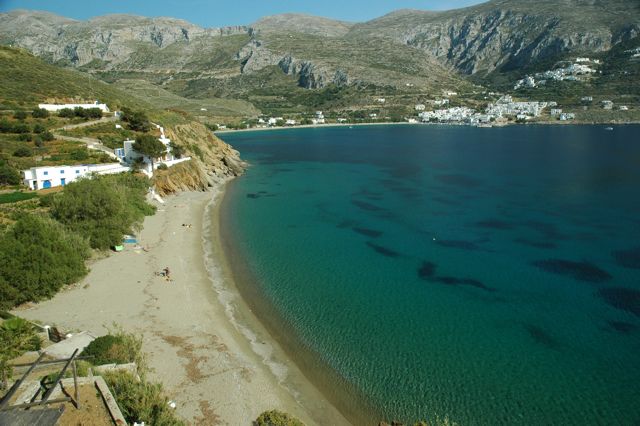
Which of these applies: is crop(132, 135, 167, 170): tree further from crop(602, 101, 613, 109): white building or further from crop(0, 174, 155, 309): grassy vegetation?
crop(602, 101, 613, 109): white building

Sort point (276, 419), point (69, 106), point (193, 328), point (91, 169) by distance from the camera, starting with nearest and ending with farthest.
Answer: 1. point (276, 419)
2. point (193, 328)
3. point (91, 169)
4. point (69, 106)

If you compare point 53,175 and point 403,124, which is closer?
point 53,175

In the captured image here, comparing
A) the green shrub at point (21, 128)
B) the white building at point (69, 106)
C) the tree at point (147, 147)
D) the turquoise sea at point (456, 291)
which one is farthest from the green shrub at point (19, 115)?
the turquoise sea at point (456, 291)

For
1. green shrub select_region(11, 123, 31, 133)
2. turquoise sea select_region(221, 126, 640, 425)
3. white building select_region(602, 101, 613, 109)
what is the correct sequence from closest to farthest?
turquoise sea select_region(221, 126, 640, 425)
green shrub select_region(11, 123, 31, 133)
white building select_region(602, 101, 613, 109)

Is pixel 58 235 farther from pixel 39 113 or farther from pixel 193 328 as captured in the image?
pixel 39 113

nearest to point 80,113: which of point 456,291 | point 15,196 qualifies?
point 15,196

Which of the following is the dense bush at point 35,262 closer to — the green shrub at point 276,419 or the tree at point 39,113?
the green shrub at point 276,419

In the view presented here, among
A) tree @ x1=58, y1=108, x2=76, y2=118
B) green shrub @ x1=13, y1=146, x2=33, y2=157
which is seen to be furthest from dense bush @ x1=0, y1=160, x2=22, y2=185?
tree @ x1=58, y1=108, x2=76, y2=118

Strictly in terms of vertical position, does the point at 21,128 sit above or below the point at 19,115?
below
